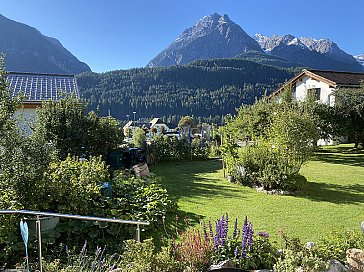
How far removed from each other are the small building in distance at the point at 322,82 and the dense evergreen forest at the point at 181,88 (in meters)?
59.4

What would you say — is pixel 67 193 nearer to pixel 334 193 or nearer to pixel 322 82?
pixel 334 193

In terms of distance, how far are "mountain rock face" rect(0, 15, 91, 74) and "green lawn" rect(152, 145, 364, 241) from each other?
434 feet

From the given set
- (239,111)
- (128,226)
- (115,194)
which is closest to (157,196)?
(115,194)

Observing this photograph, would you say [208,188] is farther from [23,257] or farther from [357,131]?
[357,131]

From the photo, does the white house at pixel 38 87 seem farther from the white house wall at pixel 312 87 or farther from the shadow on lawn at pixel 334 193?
the white house wall at pixel 312 87

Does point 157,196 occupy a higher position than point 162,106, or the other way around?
point 162,106

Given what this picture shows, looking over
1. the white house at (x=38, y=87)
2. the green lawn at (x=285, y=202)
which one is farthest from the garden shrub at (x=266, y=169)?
the white house at (x=38, y=87)

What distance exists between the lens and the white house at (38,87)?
38.7ft

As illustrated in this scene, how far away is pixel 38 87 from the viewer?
1373 centimetres

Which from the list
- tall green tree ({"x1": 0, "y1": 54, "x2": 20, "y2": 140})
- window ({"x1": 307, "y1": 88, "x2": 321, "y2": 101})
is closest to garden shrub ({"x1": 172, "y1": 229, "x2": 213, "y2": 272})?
tall green tree ({"x1": 0, "y1": 54, "x2": 20, "y2": 140})

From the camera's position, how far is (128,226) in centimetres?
507

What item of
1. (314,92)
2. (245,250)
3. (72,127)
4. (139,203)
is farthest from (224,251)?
(314,92)

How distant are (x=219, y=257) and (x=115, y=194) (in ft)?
11.5

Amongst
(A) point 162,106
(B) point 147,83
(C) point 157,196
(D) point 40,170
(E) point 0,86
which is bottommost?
(C) point 157,196
